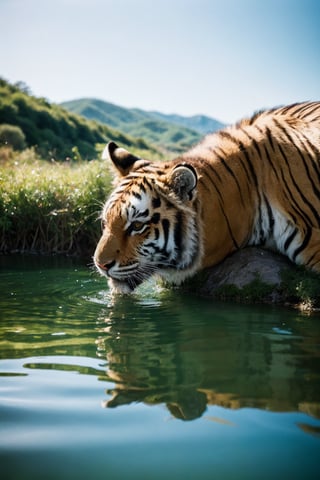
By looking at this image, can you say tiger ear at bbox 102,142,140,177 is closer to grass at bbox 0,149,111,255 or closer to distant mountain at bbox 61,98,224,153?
grass at bbox 0,149,111,255

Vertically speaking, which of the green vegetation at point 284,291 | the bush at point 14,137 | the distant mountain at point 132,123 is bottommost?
the green vegetation at point 284,291

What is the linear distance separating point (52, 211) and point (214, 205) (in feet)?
13.5

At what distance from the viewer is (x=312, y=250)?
5113mm

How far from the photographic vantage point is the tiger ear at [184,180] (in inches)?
182

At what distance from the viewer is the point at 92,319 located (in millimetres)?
4410

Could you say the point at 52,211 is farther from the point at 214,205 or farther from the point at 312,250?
the point at 312,250

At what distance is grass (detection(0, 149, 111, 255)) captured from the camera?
8656 millimetres

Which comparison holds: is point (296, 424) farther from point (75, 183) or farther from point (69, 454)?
point (75, 183)

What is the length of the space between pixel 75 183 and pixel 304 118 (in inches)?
166

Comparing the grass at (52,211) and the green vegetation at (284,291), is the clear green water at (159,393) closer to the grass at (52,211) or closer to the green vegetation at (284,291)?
the green vegetation at (284,291)

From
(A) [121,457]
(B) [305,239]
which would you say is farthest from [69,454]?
(B) [305,239]

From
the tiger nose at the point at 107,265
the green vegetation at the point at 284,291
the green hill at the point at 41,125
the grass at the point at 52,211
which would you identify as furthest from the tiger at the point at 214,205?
the green hill at the point at 41,125

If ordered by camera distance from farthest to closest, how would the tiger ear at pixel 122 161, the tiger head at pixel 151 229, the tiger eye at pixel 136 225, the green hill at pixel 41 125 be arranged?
1. the green hill at pixel 41 125
2. the tiger ear at pixel 122 161
3. the tiger eye at pixel 136 225
4. the tiger head at pixel 151 229

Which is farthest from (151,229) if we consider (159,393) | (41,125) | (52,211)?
(41,125)
